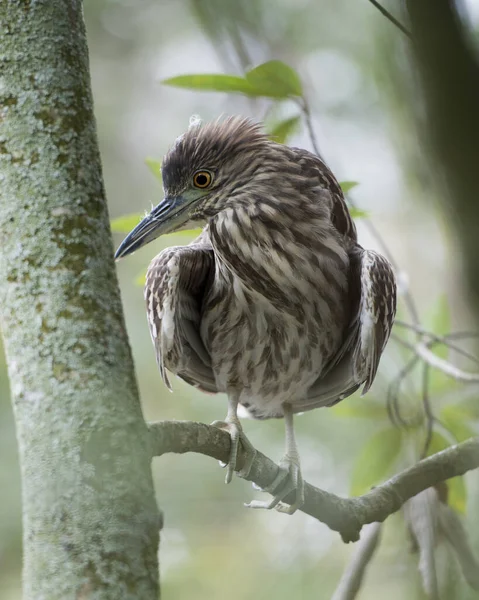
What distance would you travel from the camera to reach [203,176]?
3.08 metres

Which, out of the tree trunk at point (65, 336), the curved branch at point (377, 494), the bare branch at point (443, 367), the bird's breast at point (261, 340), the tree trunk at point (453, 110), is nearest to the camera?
the tree trunk at point (453, 110)

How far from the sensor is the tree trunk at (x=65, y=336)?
1230 millimetres

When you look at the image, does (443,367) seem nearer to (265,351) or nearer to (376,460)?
(376,460)

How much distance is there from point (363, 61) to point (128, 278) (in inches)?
104

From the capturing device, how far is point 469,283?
0.85m

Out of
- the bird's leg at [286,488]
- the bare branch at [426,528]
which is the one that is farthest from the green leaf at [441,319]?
the bird's leg at [286,488]

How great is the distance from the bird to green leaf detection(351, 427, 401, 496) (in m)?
0.26

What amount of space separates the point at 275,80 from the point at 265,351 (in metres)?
1.09

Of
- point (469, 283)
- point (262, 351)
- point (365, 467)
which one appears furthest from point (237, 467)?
point (469, 283)

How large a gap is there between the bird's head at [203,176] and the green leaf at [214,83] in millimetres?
267

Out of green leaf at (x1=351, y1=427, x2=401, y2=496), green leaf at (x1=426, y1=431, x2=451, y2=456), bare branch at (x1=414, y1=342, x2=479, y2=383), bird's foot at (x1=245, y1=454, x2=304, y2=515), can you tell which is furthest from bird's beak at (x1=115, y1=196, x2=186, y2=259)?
green leaf at (x1=426, y1=431, x2=451, y2=456)

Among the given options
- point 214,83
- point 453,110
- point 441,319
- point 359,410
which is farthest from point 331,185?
point 453,110

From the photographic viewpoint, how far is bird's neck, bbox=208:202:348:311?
3023 millimetres

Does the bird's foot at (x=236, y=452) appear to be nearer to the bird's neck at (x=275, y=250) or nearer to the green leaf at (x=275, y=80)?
the bird's neck at (x=275, y=250)
